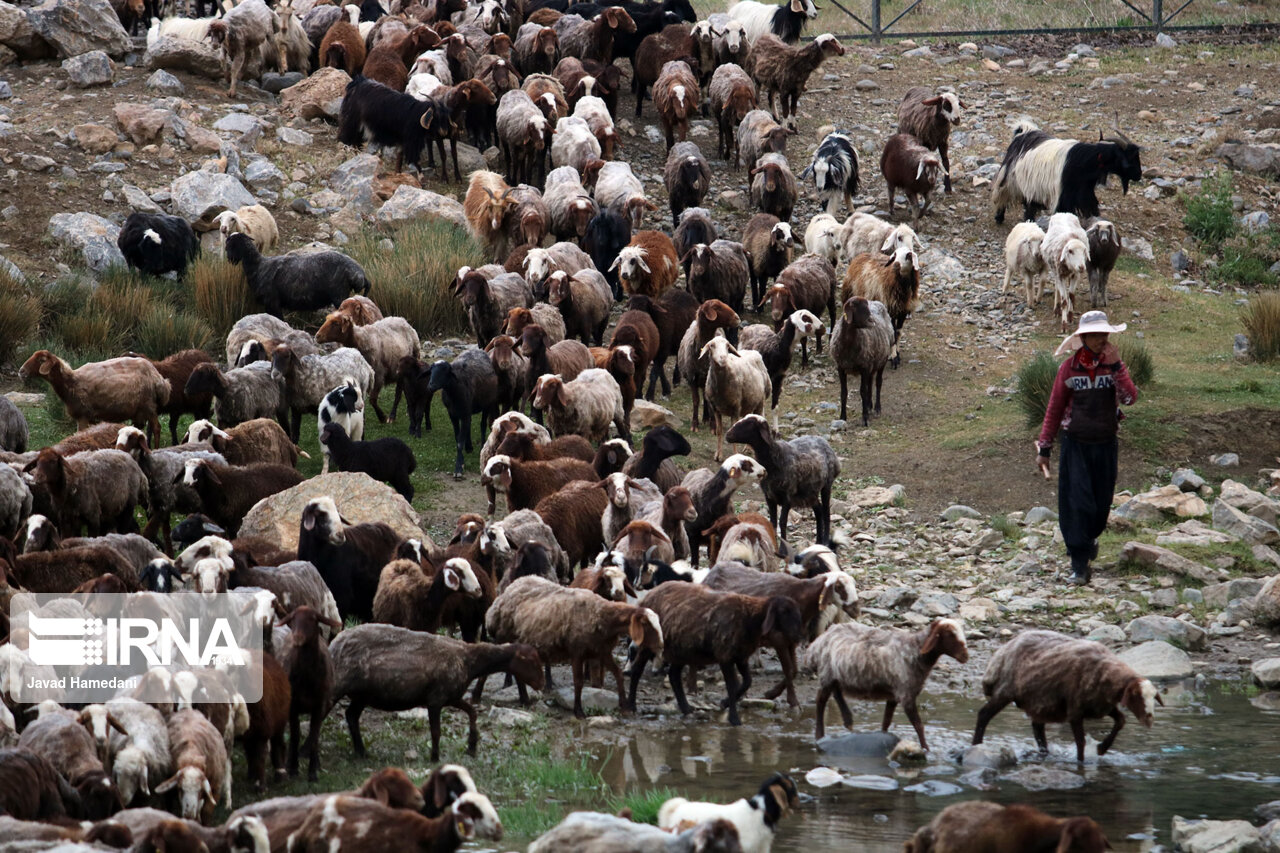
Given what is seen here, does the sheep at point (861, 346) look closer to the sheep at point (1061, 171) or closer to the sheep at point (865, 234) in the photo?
the sheep at point (865, 234)

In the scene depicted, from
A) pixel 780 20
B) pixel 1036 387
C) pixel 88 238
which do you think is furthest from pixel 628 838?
pixel 780 20

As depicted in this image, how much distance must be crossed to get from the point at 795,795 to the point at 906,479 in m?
7.77

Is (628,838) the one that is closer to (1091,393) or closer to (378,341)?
(1091,393)

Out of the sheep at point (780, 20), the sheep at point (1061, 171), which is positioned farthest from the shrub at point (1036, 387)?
the sheep at point (780, 20)

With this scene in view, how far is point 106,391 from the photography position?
1282cm

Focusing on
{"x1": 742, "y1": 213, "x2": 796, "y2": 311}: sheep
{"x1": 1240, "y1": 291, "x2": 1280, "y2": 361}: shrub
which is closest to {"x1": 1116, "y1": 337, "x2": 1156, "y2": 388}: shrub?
{"x1": 1240, "y1": 291, "x2": 1280, "y2": 361}: shrub

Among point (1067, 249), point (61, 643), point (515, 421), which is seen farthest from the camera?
point (1067, 249)

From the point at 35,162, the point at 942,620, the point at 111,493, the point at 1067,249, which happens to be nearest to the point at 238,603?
the point at 111,493

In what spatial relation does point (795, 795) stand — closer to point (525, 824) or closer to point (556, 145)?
point (525, 824)

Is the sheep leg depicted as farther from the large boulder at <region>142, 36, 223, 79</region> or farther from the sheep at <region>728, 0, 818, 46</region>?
the large boulder at <region>142, 36, 223, 79</region>

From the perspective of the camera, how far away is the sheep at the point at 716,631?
860cm

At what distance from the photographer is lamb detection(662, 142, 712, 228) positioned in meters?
19.8

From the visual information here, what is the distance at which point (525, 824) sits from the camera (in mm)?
6828

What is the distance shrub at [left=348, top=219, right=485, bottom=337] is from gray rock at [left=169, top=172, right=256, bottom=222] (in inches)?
71.0
